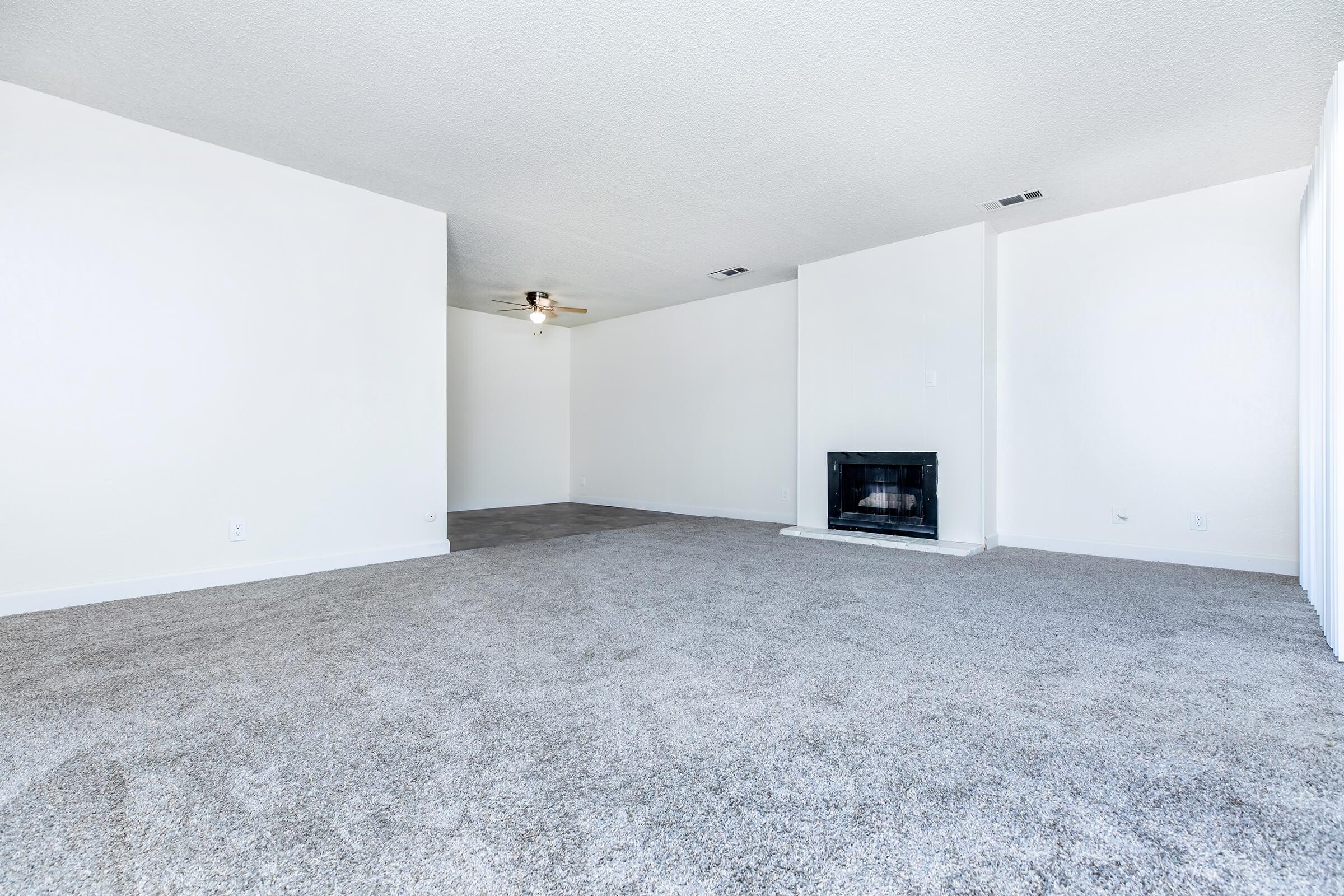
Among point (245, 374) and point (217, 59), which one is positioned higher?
point (217, 59)

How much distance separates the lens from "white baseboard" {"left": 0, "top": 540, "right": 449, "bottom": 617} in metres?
2.85

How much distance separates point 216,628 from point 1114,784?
3110 millimetres

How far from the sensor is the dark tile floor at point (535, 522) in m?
5.14

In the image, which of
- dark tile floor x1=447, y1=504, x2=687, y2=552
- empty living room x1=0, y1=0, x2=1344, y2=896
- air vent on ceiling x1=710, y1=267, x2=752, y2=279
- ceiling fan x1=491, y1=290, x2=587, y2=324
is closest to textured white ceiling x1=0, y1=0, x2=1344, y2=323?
empty living room x1=0, y1=0, x2=1344, y2=896

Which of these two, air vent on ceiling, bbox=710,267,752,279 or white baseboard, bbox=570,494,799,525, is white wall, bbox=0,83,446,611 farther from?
white baseboard, bbox=570,494,799,525

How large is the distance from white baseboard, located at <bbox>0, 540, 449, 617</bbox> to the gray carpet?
0.45ft

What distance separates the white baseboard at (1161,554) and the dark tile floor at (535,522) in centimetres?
318

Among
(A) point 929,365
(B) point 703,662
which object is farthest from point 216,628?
(A) point 929,365

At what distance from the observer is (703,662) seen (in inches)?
85.7

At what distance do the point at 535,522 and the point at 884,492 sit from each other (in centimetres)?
331

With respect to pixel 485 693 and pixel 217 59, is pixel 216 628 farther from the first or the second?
pixel 217 59

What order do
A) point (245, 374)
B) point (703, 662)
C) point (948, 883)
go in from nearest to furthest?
1. point (948, 883)
2. point (703, 662)
3. point (245, 374)

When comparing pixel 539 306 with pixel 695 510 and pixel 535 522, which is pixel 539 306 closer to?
pixel 535 522

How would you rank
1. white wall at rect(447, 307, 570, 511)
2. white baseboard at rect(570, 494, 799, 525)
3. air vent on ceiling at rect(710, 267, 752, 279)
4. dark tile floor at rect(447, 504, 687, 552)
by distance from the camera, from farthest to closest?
1. white wall at rect(447, 307, 570, 511)
2. white baseboard at rect(570, 494, 799, 525)
3. air vent on ceiling at rect(710, 267, 752, 279)
4. dark tile floor at rect(447, 504, 687, 552)
